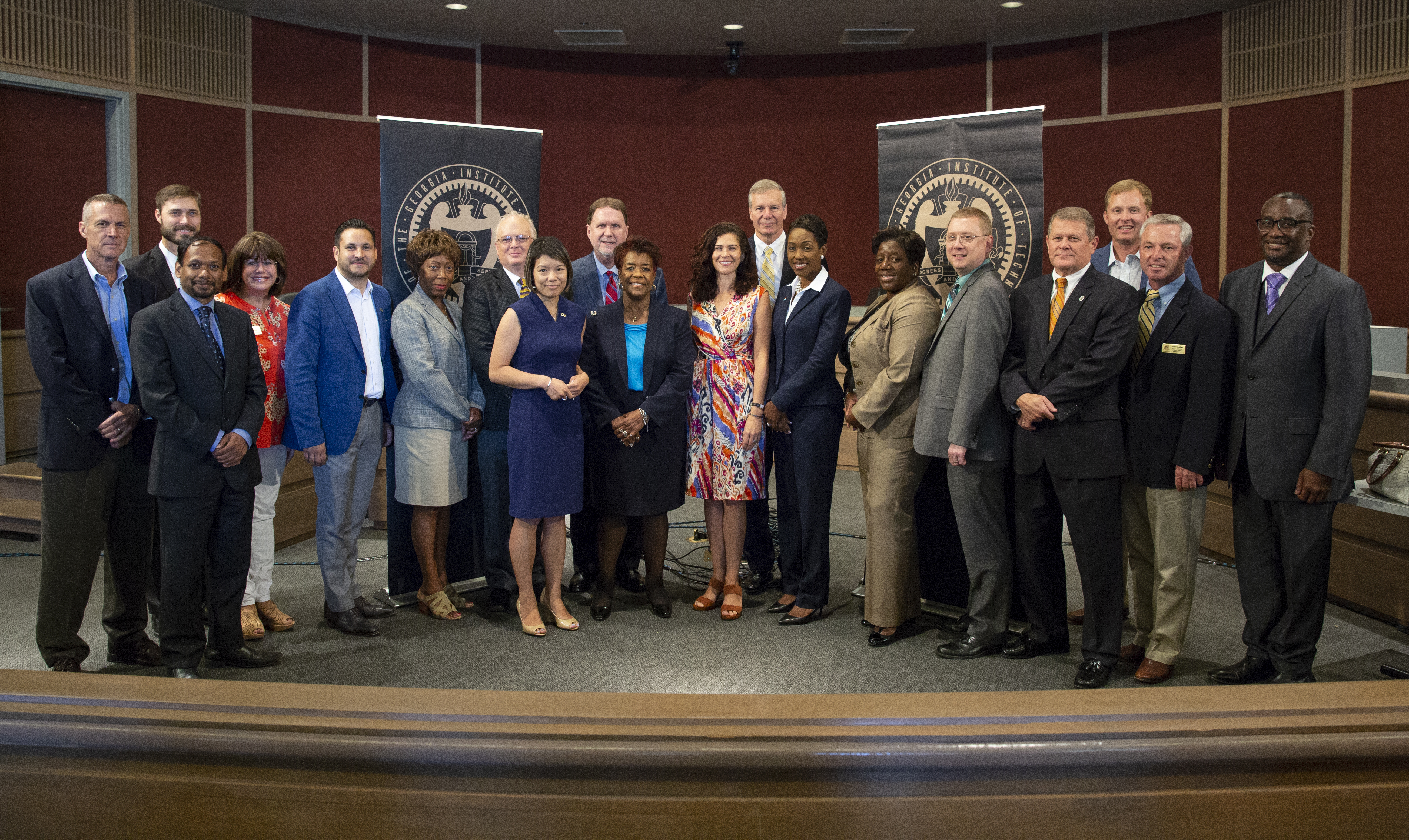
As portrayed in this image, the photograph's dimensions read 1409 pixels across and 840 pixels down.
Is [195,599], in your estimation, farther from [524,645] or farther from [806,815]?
Answer: [806,815]

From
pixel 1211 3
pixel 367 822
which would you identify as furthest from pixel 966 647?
pixel 1211 3

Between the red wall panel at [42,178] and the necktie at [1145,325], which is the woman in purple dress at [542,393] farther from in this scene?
the red wall panel at [42,178]

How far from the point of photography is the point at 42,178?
258 inches

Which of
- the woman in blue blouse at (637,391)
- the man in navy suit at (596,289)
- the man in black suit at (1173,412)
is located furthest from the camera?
the man in navy suit at (596,289)

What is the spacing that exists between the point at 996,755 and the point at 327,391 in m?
3.10

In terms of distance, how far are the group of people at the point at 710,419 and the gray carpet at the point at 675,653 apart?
0.10 meters

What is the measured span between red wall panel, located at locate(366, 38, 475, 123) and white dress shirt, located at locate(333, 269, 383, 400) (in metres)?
4.91

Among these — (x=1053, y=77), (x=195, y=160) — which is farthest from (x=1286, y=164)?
(x=195, y=160)

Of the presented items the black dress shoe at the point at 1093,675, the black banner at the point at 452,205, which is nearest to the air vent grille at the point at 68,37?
the black banner at the point at 452,205

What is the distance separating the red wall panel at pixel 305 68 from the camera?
7.49m

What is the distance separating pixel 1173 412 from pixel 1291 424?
0.33 m

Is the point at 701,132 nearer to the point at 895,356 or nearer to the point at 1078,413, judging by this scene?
the point at 895,356

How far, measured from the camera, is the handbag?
2.86 meters

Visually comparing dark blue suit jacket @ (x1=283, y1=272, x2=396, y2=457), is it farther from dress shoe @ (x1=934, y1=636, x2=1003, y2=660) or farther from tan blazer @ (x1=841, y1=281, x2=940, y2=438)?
dress shoe @ (x1=934, y1=636, x2=1003, y2=660)
